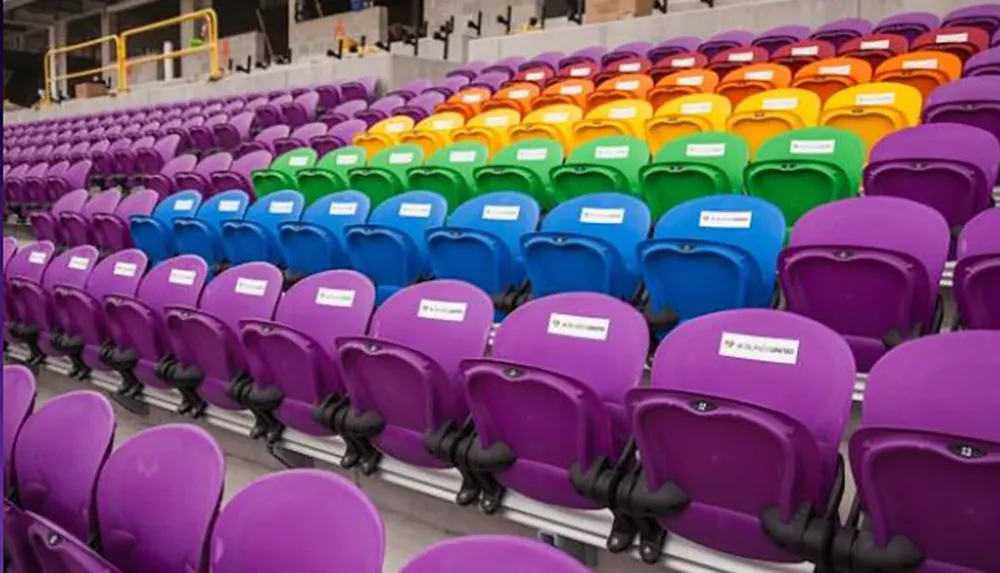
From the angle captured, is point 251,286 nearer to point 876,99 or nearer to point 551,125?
point 551,125

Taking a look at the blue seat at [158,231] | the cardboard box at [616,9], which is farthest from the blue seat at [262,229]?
the cardboard box at [616,9]

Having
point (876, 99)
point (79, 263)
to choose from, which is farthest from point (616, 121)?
point (79, 263)

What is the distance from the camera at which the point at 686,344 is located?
166 cm

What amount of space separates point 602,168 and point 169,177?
3131 mm

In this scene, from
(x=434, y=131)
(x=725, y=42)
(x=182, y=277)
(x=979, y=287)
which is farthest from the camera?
(x=725, y=42)

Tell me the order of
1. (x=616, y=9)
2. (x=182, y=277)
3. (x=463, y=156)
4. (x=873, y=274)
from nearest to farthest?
(x=873, y=274) < (x=182, y=277) < (x=463, y=156) < (x=616, y=9)

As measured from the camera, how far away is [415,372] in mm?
1786

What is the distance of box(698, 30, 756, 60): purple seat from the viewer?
507 centimetres

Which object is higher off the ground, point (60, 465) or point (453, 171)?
point (453, 171)

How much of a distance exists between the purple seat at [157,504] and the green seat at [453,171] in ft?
6.91

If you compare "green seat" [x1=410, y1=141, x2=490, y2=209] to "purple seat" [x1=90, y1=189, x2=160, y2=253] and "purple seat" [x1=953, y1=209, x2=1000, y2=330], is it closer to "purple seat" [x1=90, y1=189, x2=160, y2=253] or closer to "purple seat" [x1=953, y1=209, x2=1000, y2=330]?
"purple seat" [x1=90, y1=189, x2=160, y2=253]

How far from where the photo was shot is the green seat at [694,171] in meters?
2.72

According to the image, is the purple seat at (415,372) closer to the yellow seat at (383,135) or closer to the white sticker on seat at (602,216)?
the white sticker on seat at (602,216)

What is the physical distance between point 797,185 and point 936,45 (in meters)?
1.99
